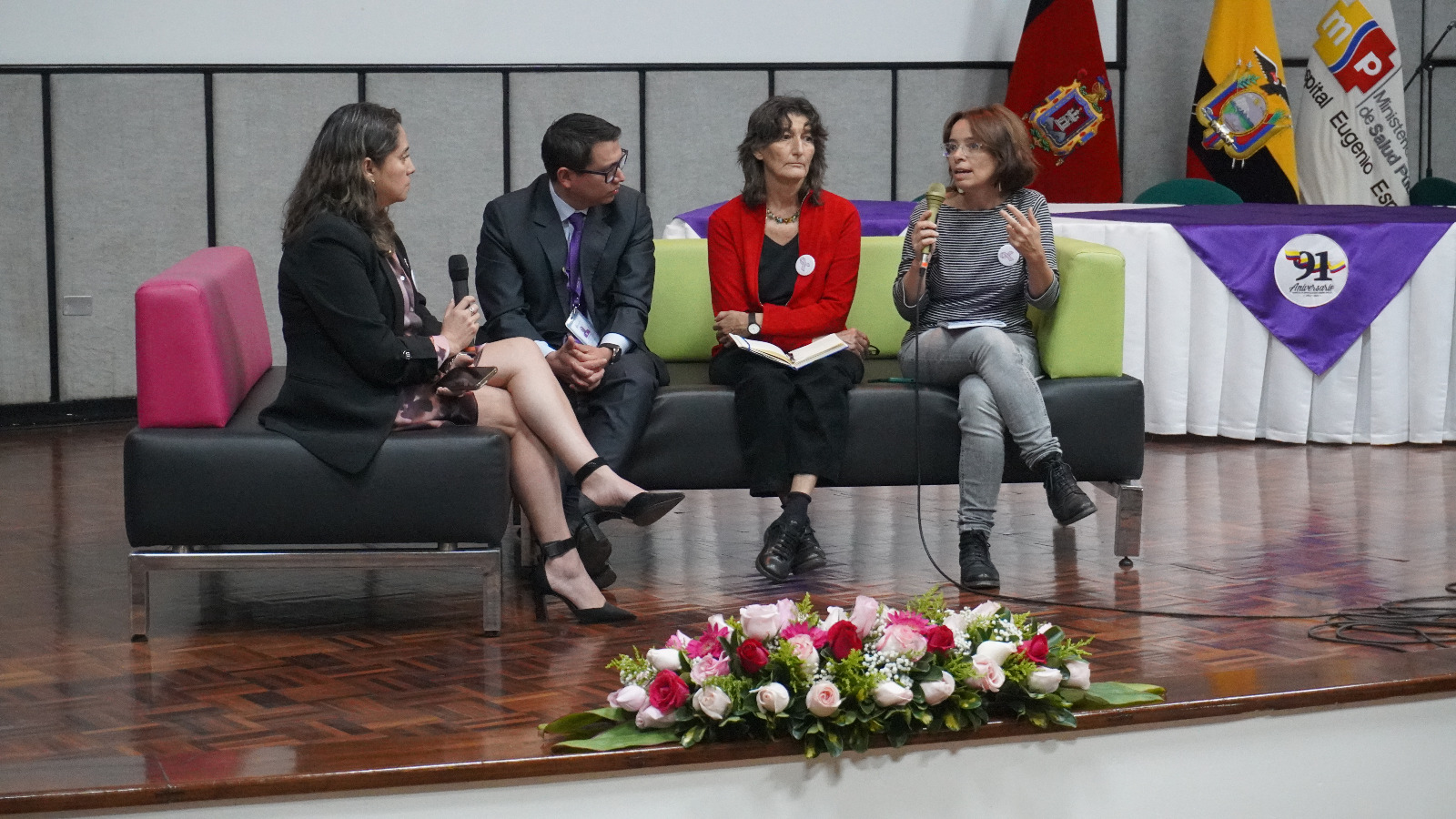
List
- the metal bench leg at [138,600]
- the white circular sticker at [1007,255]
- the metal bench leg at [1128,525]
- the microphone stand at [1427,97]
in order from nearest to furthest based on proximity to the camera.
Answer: the metal bench leg at [138,600]
the metal bench leg at [1128,525]
the white circular sticker at [1007,255]
the microphone stand at [1427,97]

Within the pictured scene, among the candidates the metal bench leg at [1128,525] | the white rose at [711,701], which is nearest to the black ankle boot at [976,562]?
the metal bench leg at [1128,525]

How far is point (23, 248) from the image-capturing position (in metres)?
6.76

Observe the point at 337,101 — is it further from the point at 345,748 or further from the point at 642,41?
the point at 345,748

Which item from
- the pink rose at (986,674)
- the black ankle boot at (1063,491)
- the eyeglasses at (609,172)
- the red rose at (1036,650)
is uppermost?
the eyeglasses at (609,172)

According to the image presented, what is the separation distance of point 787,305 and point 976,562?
88 centimetres

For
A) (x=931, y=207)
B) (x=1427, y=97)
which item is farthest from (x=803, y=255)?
(x=1427, y=97)

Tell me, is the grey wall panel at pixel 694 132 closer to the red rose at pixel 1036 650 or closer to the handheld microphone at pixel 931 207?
the handheld microphone at pixel 931 207

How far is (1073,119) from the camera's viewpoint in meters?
7.80

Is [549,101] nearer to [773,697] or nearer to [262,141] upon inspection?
[262,141]

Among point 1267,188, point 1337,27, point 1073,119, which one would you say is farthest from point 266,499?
point 1337,27

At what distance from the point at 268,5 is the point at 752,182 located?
12.0 ft

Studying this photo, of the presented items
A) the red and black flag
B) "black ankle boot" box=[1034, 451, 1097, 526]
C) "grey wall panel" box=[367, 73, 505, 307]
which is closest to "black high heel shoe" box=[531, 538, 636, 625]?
"black ankle boot" box=[1034, 451, 1097, 526]

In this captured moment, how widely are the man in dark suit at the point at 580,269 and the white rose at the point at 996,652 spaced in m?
1.46

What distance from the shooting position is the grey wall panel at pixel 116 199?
6.77 metres
